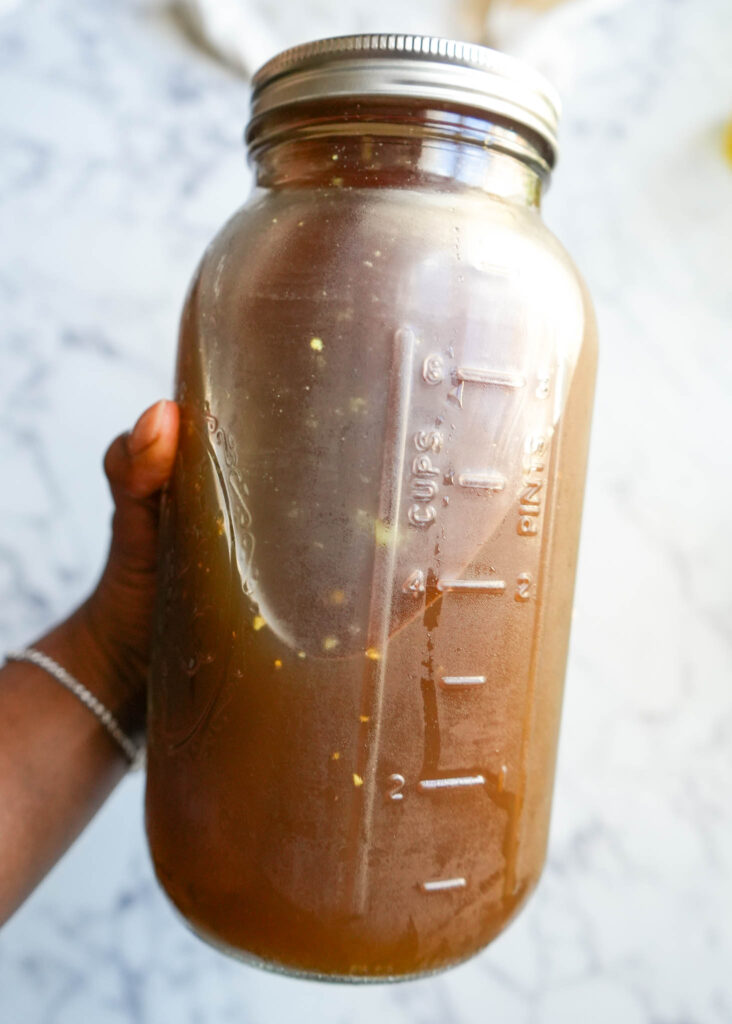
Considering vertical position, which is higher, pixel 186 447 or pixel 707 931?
pixel 186 447

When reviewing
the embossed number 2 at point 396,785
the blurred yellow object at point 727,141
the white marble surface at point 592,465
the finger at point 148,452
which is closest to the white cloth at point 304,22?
the white marble surface at point 592,465

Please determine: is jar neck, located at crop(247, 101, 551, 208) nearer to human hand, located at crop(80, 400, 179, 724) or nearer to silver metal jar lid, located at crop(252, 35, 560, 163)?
silver metal jar lid, located at crop(252, 35, 560, 163)

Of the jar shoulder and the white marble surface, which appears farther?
the white marble surface

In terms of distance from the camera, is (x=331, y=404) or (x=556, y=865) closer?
(x=331, y=404)

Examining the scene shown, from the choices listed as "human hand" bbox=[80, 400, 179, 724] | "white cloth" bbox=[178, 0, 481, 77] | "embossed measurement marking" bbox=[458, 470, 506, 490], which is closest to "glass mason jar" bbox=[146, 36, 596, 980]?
"embossed measurement marking" bbox=[458, 470, 506, 490]

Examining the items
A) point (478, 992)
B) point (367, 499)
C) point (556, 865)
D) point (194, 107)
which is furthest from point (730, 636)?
point (194, 107)

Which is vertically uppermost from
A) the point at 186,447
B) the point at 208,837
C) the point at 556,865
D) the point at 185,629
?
the point at 186,447

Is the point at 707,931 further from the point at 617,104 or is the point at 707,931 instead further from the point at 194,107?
the point at 194,107
